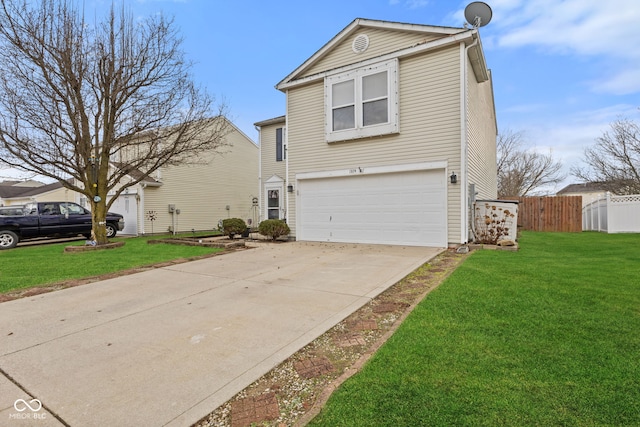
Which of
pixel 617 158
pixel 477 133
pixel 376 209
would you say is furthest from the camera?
pixel 617 158

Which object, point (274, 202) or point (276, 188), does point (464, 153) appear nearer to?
point (276, 188)

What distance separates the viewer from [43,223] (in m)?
12.4

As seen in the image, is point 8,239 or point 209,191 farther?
point 209,191

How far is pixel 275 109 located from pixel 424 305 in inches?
586

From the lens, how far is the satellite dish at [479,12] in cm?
946

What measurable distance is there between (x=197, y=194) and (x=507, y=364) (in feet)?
61.3

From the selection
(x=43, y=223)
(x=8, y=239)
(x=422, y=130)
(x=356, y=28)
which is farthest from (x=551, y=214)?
(x=8, y=239)

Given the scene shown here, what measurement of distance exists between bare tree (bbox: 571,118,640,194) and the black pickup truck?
26.0 meters

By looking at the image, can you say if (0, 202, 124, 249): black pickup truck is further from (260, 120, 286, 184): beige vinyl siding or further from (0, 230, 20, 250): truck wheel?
(260, 120, 286, 184): beige vinyl siding

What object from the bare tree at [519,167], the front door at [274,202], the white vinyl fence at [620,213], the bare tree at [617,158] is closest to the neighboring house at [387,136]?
the front door at [274,202]

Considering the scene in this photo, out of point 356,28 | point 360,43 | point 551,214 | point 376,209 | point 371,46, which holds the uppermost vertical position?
point 356,28

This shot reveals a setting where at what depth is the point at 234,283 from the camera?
207 inches

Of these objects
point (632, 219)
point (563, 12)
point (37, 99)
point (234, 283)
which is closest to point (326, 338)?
point (234, 283)

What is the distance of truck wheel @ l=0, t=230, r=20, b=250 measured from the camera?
11.5 m
